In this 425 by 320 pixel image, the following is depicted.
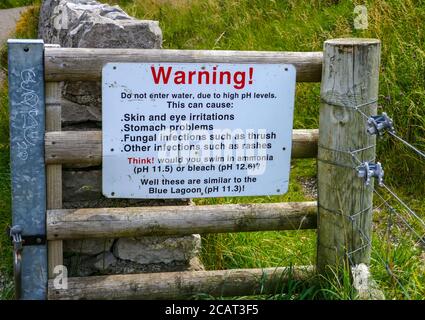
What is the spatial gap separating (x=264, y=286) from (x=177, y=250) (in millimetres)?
567

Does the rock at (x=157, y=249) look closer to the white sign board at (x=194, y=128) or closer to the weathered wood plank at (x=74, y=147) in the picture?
the white sign board at (x=194, y=128)

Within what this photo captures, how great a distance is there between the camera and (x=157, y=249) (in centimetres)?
415

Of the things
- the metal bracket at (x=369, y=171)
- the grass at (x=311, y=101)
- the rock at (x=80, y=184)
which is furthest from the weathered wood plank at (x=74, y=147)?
the metal bracket at (x=369, y=171)

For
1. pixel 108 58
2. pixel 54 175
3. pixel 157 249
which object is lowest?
pixel 157 249

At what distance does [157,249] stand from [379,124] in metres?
1.48

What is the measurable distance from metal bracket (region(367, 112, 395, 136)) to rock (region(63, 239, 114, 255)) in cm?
161

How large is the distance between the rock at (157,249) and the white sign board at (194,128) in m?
0.43

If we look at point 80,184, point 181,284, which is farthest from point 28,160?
point 181,284

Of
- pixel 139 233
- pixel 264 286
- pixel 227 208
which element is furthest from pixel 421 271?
pixel 139 233

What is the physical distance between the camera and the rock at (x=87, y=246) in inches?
161

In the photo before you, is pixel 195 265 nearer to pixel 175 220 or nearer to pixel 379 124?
pixel 175 220

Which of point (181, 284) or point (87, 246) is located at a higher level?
point (87, 246)

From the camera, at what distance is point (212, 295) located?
3.93 m

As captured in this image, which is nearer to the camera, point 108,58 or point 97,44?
point 108,58
